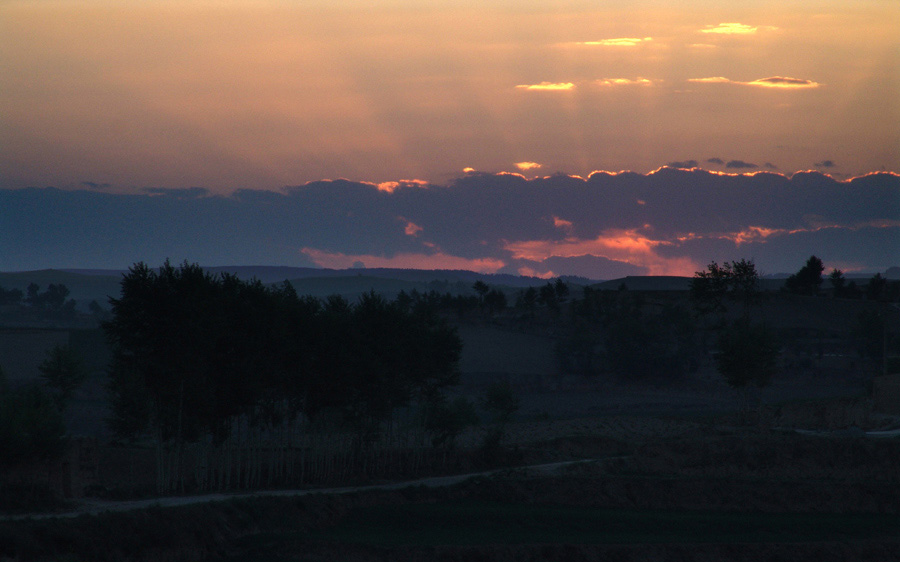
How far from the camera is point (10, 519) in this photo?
2689 centimetres

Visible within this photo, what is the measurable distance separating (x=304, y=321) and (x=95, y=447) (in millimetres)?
13825

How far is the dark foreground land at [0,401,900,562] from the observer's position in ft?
95.5

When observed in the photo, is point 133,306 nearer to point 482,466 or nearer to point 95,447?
point 95,447

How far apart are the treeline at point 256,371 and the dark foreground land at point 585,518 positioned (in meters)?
7.51

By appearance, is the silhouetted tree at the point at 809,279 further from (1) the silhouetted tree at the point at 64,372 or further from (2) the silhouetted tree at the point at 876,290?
(1) the silhouetted tree at the point at 64,372

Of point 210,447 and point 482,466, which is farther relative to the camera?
point 482,466

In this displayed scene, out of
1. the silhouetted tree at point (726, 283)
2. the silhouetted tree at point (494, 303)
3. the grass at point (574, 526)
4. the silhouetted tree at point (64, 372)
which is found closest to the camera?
the grass at point (574, 526)

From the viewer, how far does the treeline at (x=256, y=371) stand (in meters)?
38.1

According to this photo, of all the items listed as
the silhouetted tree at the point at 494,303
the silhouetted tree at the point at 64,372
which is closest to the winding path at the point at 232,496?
the silhouetted tree at the point at 64,372

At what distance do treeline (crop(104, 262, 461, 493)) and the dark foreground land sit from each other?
7.51 meters

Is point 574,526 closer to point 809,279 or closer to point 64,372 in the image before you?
point 64,372

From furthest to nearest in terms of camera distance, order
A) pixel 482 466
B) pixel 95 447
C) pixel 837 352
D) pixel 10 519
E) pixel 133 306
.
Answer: pixel 837 352
pixel 482 466
pixel 133 306
pixel 95 447
pixel 10 519

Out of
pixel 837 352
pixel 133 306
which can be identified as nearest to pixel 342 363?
pixel 133 306

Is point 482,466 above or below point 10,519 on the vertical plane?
below
